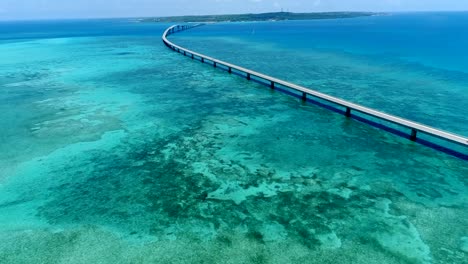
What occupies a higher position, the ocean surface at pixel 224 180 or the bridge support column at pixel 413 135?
the bridge support column at pixel 413 135

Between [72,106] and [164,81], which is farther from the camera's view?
[164,81]

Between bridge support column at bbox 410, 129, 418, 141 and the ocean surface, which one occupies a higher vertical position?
bridge support column at bbox 410, 129, 418, 141

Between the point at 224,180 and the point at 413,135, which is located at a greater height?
the point at 413,135

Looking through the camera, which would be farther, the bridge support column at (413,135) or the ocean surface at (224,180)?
the bridge support column at (413,135)

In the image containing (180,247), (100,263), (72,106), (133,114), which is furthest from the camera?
(72,106)

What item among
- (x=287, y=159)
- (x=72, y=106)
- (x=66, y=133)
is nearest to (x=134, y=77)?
(x=72, y=106)

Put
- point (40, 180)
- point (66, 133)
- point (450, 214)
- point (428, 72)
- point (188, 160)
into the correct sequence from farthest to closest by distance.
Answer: point (428, 72)
point (66, 133)
point (188, 160)
point (40, 180)
point (450, 214)

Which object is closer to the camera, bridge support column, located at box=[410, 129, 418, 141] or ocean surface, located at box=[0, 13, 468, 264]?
ocean surface, located at box=[0, 13, 468, 264]

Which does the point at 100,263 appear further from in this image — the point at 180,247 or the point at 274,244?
the point at 274,244

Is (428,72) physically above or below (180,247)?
above

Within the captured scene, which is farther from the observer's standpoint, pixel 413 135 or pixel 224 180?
pixel 413 135
